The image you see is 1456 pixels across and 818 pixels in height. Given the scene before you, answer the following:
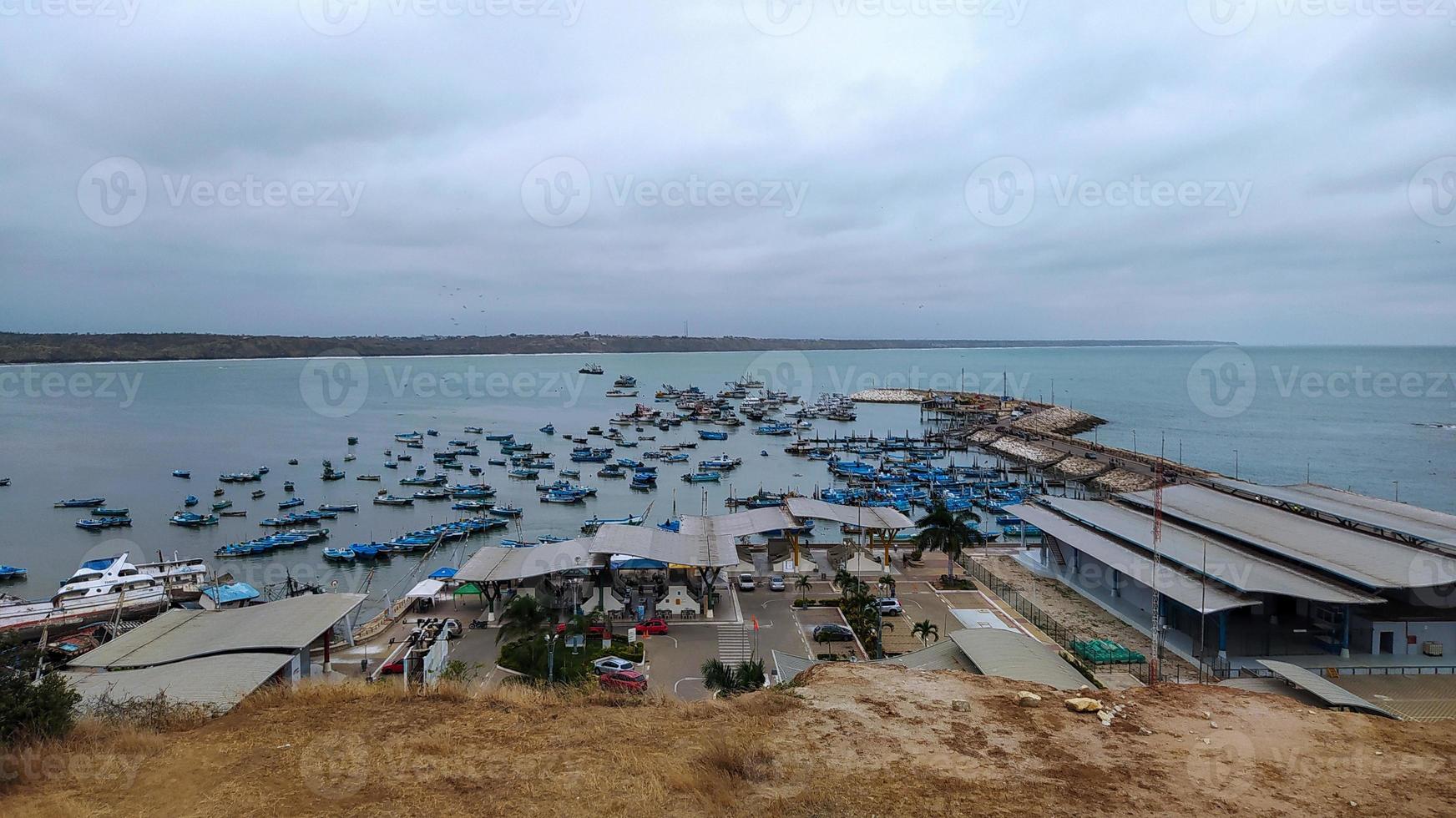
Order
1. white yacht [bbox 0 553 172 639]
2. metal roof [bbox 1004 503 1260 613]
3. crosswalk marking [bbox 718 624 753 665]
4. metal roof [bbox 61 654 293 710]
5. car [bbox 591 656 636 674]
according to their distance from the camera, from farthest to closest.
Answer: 1. white yacht [bbox 0 553 172 639]
2. crosswalk marking [bbox 718 624 753 665]
3. metal roof [bbox 1004 503 1260 613]
4. car [bbox 591 656 636 674]
5. metal roof [bbox 61 654 293 710]

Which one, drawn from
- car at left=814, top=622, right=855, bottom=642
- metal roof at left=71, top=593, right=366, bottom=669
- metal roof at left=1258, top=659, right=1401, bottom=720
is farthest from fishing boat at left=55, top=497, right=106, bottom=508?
metal roof at left=1258, top=659, right=1401, bottom=720

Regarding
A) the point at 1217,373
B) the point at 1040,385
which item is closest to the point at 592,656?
the point at 1040,385

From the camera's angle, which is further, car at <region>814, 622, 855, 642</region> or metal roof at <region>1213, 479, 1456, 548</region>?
metal roof at <region>1213, 479, 1456, 548</region>

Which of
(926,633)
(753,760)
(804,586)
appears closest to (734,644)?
(926,633)

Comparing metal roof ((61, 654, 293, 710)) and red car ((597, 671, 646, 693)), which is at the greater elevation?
metal roof ((61, 654, 293, 710))

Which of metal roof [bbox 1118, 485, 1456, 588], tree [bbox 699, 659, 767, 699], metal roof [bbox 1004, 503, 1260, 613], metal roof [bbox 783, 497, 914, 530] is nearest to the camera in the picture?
tree [bbox 699, 659, 767, 699]

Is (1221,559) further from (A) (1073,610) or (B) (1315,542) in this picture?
(A) (1073,610)

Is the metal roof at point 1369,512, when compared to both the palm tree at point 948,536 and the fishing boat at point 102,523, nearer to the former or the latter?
the palm tree at point 948,536

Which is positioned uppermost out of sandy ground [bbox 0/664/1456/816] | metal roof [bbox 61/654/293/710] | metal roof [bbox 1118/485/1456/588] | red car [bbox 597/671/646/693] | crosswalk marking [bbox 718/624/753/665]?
sandy ground [bbox 0/664/1456/816]

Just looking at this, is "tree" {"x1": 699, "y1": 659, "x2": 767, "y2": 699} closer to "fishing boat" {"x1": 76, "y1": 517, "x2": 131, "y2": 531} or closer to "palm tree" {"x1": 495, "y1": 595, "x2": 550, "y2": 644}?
"palm tree" {"x1": 495, "y1": 595, "x2": 550, "y2": 644}

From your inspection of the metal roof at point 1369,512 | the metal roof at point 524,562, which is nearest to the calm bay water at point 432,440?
the metal roof at point 524,562
